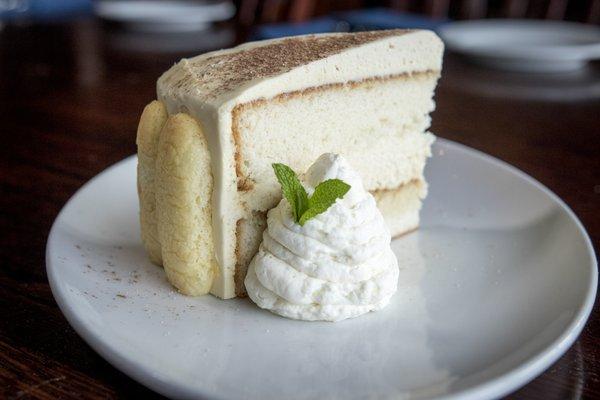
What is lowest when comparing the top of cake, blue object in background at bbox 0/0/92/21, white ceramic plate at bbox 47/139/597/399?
blue object in background at bbox 0/0/92/21

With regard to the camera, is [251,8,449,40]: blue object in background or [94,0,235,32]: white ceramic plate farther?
[94,0,235,32]: white ceramic plate

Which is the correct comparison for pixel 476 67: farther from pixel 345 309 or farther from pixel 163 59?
pixel 345 309

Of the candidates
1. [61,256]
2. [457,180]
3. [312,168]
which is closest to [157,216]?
[61,256]

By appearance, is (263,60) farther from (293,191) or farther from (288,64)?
(293,191)

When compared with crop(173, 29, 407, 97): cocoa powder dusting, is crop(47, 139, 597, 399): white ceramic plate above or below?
below

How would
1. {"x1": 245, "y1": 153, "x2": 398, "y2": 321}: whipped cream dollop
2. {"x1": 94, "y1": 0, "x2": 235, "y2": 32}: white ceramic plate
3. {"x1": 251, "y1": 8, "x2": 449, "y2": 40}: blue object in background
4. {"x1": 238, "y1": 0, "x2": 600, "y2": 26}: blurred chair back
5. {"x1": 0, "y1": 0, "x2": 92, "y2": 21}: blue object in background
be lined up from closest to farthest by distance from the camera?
{"x1": 245, "y1": 153, "x2": 398, "y2": 321}: whipped cream dollop < {"x1": 251, "y1": 8, "x2": 449, "y2": 40}: blue object in background < {"x1": 94, "y1": 0, "x2": 235, "y2": 32}: white ceramic plate < {"x1": 0, "y1": 0, "x2": 92, "y2": 21}: blue object in background < {"x1": 238, "y1": 0, "x2": 600, "y2": 26}: blurred chair back

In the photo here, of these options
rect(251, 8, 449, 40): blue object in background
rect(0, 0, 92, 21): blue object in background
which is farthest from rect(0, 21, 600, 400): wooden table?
rect(251, 8, 449, 40): blue object in background

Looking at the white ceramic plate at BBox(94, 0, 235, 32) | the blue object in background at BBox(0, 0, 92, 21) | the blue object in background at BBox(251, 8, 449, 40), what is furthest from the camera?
the blue object in background at BBox(0, 0, 92, 21)

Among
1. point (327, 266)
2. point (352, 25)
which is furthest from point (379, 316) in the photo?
point (352, 25)

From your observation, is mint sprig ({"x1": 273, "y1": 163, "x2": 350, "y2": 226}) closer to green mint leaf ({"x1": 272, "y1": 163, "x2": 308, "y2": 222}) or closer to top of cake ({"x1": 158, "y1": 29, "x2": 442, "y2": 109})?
green mint leaf ({"x1": 272, "y1": 163, "x2": 308, "y2": 222})
